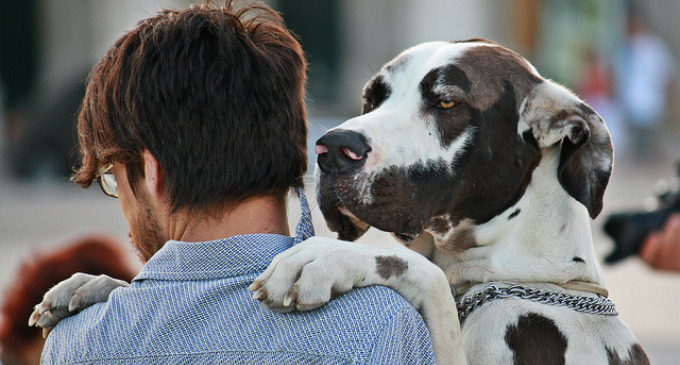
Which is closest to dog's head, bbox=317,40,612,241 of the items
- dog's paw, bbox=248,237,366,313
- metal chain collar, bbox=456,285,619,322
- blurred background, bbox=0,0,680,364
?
metal chain collar, bbox=456,285,619,322

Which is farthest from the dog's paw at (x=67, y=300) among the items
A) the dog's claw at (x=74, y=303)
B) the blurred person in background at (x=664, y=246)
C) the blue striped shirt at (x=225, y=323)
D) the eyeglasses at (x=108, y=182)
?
the blurred person in background at (x=664, y=246)

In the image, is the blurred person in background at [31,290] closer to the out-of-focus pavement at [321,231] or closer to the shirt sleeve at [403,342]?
the out-of-focus pavement at [321,231]

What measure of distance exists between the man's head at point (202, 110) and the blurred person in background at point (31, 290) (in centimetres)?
104

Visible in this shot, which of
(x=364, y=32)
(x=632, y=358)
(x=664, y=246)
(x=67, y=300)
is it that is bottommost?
(x=364, y=32)

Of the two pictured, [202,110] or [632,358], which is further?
[632,358]

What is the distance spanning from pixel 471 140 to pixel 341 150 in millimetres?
531

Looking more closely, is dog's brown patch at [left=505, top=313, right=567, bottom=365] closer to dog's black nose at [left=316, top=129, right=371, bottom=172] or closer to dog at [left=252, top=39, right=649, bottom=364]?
dog at [left=252, top=39, right=649, bottom=364]

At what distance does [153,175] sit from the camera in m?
2.34

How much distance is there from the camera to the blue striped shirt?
2.03m

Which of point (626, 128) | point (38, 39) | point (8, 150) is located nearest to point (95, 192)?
Answer: point (8, 150)

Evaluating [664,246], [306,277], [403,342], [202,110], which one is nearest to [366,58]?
[664,246]

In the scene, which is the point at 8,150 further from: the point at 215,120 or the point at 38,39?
the point at 215,120

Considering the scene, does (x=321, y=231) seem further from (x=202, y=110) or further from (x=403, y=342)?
(x=403, y=342)

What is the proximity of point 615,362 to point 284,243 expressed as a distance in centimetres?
118
